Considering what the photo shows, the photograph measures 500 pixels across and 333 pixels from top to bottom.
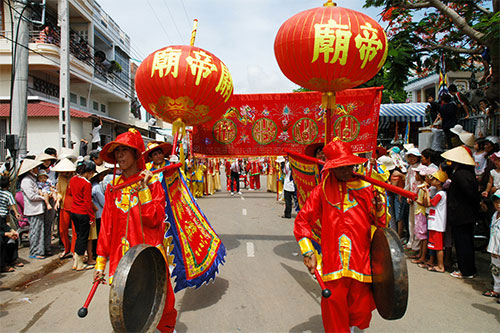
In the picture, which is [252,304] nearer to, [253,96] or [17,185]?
[253,96]

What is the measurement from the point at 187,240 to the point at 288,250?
3429mm

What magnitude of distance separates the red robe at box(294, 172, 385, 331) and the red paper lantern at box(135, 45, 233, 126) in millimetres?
2125

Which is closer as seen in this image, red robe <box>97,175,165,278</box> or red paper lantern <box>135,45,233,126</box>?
red robe <box>97,175,165,278</box>

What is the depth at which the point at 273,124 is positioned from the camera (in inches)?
280

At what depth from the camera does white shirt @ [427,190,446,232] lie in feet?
18.7

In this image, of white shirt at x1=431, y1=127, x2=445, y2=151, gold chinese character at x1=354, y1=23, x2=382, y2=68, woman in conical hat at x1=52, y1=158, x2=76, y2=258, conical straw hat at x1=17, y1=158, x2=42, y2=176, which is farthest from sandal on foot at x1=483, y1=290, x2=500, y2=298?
conical straw hat at x1=17, y1=158, x2=42, y2=176

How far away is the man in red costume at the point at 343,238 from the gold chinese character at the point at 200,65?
2.04 m

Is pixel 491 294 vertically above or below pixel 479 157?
below

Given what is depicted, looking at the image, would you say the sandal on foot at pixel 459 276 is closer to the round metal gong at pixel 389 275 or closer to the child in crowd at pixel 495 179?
the child in crowd at pixel 495 179

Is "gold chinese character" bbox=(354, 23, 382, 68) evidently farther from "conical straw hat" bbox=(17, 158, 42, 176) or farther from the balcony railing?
"conical straw hat" bbox=(17, 158, 42, 176)

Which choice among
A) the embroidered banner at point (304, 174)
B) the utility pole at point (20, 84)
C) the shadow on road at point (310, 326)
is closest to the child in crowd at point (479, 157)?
the embroidered banner at point (304, 174)

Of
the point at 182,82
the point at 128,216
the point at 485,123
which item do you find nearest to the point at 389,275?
the point at 128,216

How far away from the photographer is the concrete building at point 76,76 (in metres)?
17.2

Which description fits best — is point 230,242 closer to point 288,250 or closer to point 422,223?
point 288,250
